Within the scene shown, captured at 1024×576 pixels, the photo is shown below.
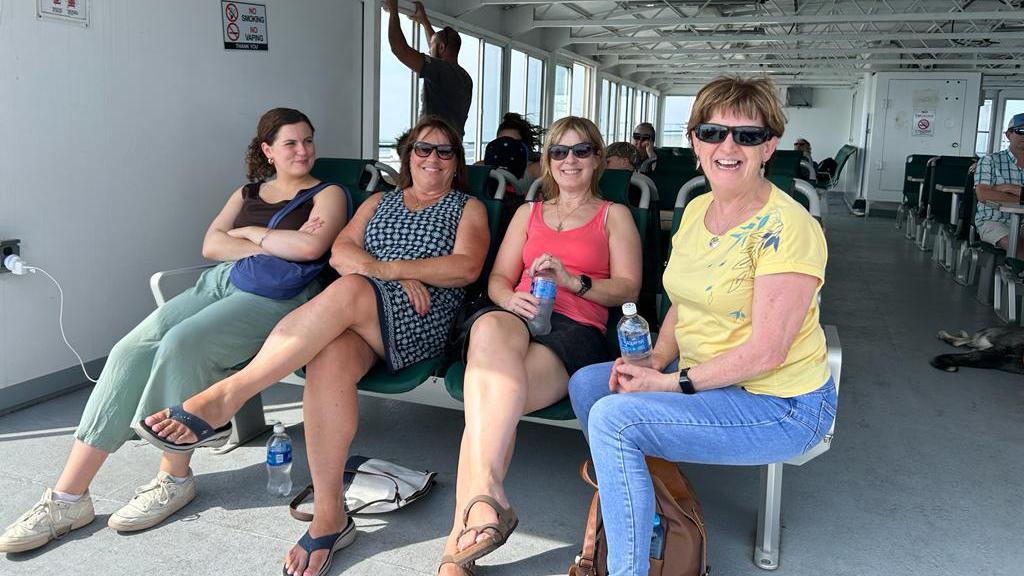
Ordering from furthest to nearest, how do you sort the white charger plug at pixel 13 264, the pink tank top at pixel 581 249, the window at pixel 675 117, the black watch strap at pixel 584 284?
the window at pixel 675 117
the white charger plug at pixel 13 264
the pink tank top at pixel 581 249
the black watch strap at pixel 584 284

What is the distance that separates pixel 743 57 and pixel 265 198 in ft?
54.8

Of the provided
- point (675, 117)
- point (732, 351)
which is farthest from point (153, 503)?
point (675, 117)

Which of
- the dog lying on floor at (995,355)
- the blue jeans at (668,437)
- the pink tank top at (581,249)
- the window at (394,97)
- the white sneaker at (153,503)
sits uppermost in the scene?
the window at (394,97)

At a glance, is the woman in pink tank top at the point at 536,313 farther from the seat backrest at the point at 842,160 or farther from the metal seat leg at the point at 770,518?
the seat backrest at the point at 842,160

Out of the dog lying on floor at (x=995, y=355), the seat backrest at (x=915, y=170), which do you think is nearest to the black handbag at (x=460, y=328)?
the dog lying on floor at (x=995, y=355)

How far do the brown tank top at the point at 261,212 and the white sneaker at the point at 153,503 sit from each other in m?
0.92

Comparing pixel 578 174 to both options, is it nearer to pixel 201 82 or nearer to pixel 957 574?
pixel 957 574

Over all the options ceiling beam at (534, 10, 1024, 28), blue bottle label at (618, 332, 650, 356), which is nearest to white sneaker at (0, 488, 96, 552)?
blue bottle label at (618, 332, 650, 356)

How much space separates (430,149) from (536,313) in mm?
788

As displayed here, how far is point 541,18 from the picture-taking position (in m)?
10.8

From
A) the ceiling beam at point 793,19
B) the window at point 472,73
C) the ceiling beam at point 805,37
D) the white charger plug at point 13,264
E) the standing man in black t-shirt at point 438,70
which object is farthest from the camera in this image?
the ceiling beam at point 805,37

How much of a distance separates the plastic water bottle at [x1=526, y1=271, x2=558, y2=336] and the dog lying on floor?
2.80 metres

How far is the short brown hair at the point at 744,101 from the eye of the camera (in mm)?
1929

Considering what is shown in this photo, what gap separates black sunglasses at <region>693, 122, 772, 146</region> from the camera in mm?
1921
